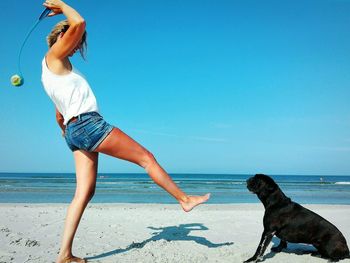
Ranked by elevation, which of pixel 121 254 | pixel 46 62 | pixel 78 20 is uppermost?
pixel 78 20

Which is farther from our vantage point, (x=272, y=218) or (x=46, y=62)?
(x=272, y=218)

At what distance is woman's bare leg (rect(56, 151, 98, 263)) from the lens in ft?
12.0

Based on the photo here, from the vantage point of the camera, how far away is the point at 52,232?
5.63 metres

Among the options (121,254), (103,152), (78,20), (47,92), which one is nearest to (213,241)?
(121,254)

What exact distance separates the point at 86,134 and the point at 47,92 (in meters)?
0.59

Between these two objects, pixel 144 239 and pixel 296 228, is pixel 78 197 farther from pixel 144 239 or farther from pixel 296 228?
pixel 296 228

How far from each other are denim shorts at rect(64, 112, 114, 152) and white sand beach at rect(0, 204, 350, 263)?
1542 mm

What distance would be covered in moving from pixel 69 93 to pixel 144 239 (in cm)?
288

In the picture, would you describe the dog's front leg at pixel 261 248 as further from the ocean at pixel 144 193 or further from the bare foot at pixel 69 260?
the ocean at pixel 144 193

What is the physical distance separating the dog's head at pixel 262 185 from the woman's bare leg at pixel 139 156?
150 cm

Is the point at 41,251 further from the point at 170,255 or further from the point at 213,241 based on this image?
the point at 213,241

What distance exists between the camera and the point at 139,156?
337 centimetres

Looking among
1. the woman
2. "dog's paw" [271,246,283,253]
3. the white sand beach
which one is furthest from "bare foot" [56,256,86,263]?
"dog's paw" [271,246,283,253]

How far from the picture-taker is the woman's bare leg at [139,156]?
3279mm
